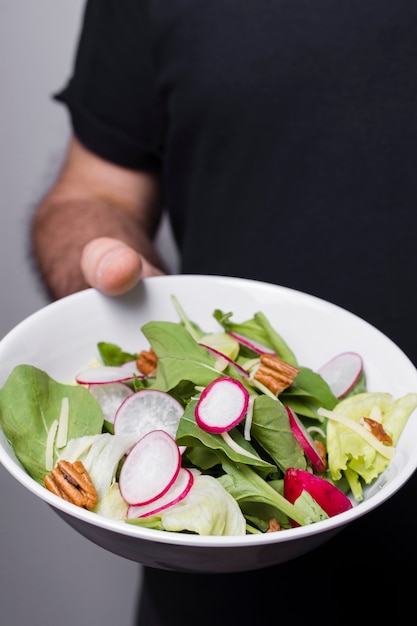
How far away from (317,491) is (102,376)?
0.91 feet

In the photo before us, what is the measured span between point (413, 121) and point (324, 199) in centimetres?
17

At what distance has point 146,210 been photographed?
1.57 metres

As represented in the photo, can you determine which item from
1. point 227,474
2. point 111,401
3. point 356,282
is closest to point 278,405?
point 227,474

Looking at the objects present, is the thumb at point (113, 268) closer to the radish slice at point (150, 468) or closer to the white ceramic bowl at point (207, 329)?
the white ceramic bowl at point (207, 329)

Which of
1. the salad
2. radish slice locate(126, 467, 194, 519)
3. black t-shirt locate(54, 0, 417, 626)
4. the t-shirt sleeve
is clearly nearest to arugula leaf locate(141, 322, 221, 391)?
the salad

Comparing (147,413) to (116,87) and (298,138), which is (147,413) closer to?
(298,138)

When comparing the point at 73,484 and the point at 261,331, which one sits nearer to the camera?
the point at 73,484

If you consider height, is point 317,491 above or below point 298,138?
below

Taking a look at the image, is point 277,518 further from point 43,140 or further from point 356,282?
point 43,140

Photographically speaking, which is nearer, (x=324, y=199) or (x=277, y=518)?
(x=277, y=518)

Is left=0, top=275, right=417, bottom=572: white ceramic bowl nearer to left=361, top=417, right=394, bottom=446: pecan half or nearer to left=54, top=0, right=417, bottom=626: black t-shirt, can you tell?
left=361, top=417, right=394, bottom=446: pecan half

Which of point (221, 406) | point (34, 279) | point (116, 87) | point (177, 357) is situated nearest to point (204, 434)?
point (221, 406)

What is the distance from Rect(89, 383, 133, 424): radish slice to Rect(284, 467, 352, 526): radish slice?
21cm

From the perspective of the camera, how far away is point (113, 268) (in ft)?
2.97
